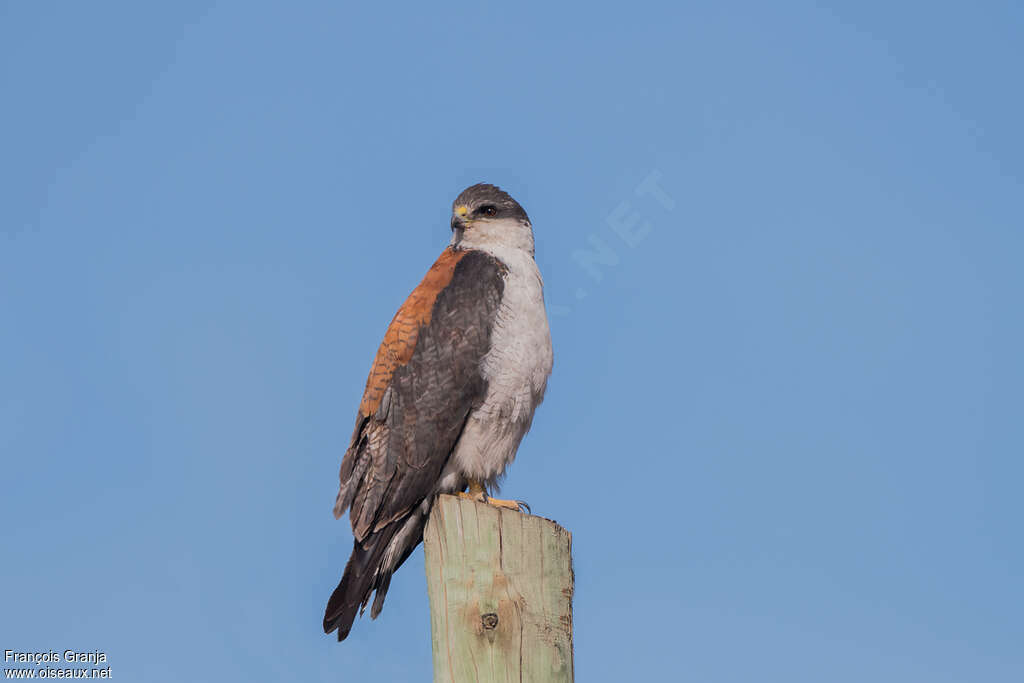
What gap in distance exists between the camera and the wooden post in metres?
3.70

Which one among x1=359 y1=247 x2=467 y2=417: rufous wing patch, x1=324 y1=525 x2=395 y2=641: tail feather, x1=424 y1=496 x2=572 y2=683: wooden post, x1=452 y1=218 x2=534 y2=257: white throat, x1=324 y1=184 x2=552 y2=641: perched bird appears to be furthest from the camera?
x1=452 y1=218 x2=534 y2=257: white throat

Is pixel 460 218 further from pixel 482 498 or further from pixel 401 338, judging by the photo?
pixel 482 498

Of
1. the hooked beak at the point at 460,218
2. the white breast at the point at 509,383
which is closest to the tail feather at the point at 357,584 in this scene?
the white breast at the point at 509,383

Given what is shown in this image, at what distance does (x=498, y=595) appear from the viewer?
3785mm

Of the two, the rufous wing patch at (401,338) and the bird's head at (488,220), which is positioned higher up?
the bird's head at (488,220)

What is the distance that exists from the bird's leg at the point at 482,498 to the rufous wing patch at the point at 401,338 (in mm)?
713

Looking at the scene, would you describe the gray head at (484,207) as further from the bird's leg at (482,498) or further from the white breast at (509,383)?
the bird's leg at (482,498)

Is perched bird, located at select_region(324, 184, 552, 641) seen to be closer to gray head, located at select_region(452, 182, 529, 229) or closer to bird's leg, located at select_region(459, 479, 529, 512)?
bird's leg, located at select_region(459, 479, 529, 512)

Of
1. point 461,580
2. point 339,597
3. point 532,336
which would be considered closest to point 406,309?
point 532,336

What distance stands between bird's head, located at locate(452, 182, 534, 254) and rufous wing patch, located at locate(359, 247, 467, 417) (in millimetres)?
564

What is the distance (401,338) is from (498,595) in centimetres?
193

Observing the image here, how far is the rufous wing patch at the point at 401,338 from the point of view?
209 inches

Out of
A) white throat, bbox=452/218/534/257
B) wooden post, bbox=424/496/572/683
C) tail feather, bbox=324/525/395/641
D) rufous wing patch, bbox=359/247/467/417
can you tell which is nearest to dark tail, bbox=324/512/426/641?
tail feather, bbox=324/525/395/641

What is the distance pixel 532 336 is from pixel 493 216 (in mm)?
1106
